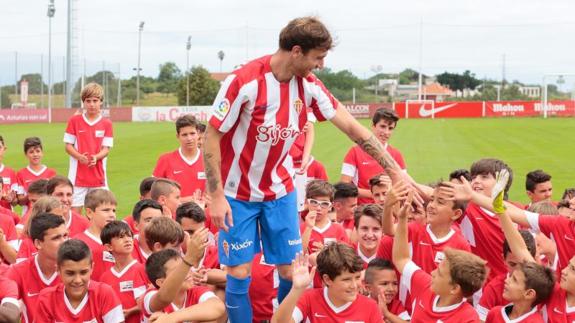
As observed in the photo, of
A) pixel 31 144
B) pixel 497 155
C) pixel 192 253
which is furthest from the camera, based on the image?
pixel 497 155

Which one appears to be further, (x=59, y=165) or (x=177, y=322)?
(x=59, y=165)

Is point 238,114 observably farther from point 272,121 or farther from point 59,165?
point 59,165

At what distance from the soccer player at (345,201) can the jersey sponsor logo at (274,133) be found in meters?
2.99

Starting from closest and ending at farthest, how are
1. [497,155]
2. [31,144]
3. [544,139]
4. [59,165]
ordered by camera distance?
[31,144]
[59,165]
[497,155]
[544,139]

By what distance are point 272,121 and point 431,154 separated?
20.6 m

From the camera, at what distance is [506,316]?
17.8ft

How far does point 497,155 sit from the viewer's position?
2480 centimetres

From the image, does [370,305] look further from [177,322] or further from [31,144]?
[31,144]

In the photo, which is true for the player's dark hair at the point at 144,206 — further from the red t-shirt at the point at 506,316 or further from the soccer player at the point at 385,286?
the red t-shirt at the point at 506,316

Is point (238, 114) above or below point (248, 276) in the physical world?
above

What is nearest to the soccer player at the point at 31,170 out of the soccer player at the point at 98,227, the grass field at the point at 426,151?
the grass field at the point at 426,151

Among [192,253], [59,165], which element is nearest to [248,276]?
[192,253]

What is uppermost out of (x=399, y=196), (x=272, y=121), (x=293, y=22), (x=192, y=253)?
(x=293, y=22)

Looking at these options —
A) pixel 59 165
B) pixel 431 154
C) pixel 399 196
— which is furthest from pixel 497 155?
pixel 399 196
